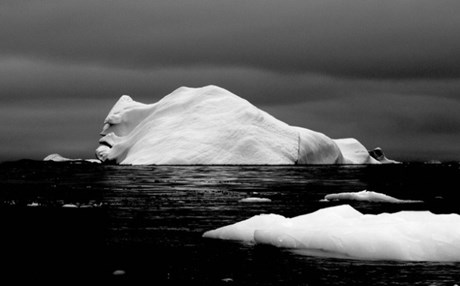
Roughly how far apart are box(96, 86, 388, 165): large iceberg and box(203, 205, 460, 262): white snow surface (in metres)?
67.4

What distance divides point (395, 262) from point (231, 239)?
4807 millimetres

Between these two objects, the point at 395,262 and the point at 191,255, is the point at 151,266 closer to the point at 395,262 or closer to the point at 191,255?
the point at 191,255

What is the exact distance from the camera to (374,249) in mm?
13727

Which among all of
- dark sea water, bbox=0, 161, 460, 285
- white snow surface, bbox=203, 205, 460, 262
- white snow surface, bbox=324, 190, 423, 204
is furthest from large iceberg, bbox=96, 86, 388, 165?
white snow surface, bbox=203, 205, 460, 262

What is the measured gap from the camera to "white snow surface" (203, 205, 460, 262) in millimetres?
13594

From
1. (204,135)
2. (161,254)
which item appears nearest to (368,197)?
(161,254)

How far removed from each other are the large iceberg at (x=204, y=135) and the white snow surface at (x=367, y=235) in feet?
221

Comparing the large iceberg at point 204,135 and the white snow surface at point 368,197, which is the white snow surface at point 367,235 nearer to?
the white snow surface at point 368,197

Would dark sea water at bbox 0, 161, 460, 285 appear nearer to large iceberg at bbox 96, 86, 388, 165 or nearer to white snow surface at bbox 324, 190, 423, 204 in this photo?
white snow surface at bbox 324, 190, 423, 204

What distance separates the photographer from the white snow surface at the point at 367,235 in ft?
44.6

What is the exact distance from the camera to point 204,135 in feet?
283

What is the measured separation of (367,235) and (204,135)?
72.6 metres

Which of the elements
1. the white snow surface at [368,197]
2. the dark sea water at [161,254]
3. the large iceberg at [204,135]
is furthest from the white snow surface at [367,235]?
the large iceberg at [204,135]

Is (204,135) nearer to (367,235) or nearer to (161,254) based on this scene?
(161,254)
